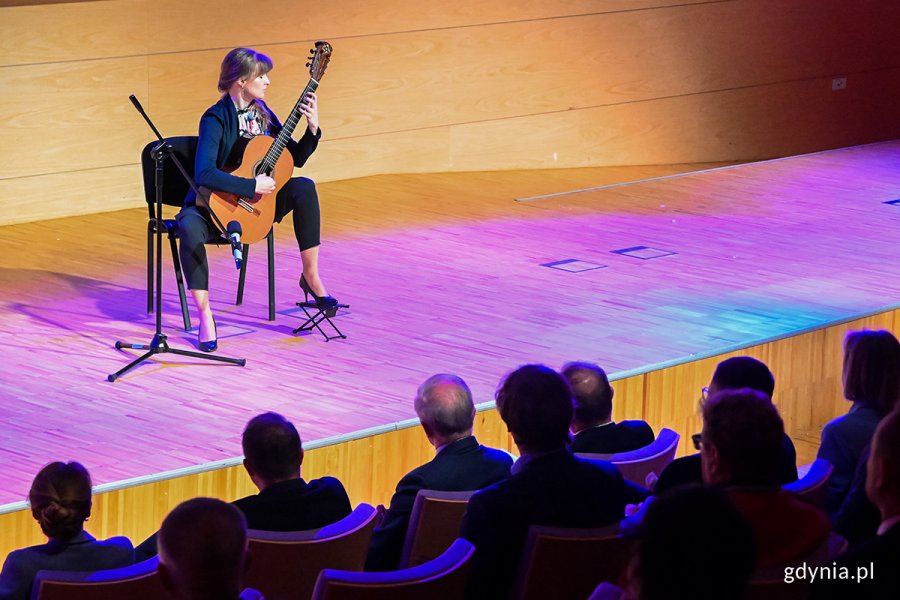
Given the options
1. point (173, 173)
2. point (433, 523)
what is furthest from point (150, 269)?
point (433, 523)

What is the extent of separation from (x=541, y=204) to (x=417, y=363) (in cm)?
300

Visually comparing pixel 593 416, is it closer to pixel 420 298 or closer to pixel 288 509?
pixel 288 509

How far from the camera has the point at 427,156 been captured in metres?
8.16

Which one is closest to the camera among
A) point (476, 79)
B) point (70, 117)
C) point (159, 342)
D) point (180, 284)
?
point (159, 342)

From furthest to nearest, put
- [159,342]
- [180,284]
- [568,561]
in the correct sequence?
1. [180,284]
2. [159,342]
3. [568,561]

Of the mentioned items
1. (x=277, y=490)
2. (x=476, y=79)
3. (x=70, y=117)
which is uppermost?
(x=476, y=79)

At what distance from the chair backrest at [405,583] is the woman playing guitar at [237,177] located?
244 cm

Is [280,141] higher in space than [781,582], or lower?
higher

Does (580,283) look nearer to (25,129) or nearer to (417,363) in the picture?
(417,363)

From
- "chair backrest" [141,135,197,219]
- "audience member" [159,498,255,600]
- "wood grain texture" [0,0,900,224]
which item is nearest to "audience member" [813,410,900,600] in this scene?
"audience member" [159,498,255,600]

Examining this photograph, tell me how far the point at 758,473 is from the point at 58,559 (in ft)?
3.97

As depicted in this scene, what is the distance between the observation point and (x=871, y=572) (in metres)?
1.79

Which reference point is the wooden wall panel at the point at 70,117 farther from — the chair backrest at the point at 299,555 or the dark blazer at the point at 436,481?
the chair backrest at the point at 299,555

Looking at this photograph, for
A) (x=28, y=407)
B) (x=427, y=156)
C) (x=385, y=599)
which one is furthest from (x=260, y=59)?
(x=427, y=156)
